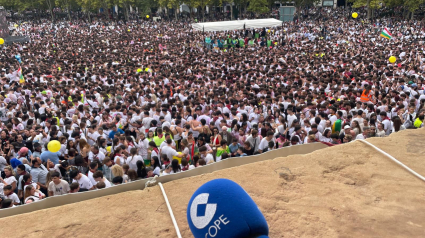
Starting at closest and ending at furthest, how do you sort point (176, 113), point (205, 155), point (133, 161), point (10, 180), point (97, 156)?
point (10, 180)
point (133, 161)
point (205, 155)
point (97, 156)
point (176, 113)

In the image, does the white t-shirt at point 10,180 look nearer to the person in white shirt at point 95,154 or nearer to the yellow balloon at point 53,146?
the yellow balloon at point 53,146

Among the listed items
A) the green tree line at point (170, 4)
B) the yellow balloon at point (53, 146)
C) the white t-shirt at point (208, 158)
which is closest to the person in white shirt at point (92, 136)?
the yellow balloon at point (53, 146)

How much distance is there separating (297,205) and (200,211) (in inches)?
74.0

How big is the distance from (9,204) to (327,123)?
21.6ft

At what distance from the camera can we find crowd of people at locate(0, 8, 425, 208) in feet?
20.7

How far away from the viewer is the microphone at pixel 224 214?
1607mm

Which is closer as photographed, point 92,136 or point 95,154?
point 95,154

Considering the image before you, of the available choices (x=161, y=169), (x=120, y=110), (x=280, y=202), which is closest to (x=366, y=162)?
(x=280, y=202)

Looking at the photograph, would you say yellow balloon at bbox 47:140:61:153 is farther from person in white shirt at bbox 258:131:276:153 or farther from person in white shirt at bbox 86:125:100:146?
person in white shirt at bbox 258:131:276:153

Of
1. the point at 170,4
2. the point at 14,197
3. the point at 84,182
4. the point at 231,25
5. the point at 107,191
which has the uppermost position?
the point at 170,4

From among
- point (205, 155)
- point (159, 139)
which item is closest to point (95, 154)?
point (159, 139)

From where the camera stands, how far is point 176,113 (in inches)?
355

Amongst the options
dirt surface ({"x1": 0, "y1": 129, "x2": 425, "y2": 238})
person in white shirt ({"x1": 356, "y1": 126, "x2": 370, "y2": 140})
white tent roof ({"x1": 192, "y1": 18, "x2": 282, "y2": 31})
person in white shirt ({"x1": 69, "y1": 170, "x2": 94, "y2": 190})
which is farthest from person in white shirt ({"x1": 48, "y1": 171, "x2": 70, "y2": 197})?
white tent roof ({"x1": 192, "y1": 18, "x2": 282, "y2": 31})

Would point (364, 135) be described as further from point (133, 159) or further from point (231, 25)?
point (231, 25)
